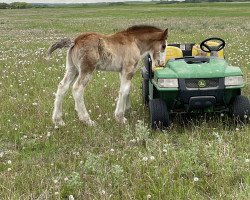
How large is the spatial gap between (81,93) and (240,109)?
3.25 meters

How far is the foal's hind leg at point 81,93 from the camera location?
8852mm

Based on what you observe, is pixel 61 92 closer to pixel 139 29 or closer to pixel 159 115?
Result: pixel 139 29

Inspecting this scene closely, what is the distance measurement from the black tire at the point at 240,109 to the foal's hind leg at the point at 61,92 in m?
3.52

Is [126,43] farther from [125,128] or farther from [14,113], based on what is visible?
[14,113]

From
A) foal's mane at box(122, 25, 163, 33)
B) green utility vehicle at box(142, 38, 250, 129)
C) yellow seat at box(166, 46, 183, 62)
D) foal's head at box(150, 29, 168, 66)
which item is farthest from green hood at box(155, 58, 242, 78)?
yellow seat at box(166, 46, 183, 62)

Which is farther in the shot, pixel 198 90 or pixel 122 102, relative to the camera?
pixel 122 102

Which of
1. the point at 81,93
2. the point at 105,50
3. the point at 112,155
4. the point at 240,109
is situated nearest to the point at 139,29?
the point at 105,50

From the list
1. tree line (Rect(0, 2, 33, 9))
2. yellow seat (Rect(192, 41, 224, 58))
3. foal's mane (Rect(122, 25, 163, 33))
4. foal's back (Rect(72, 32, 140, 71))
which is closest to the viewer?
foal's back (Rect(72, 32, 140, 71))

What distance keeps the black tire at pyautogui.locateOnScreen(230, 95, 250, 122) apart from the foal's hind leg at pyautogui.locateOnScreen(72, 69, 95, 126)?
2.87 metres

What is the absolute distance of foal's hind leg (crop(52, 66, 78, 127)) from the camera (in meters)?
9.02

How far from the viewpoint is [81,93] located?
8961 millimetres

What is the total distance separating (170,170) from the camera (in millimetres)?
5863

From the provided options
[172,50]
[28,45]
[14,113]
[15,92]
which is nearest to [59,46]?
[14,113]

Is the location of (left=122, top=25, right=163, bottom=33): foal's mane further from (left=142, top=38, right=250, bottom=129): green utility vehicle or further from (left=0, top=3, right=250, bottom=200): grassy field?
(left=0, top=3, right=250, bottom=200): grassy field
